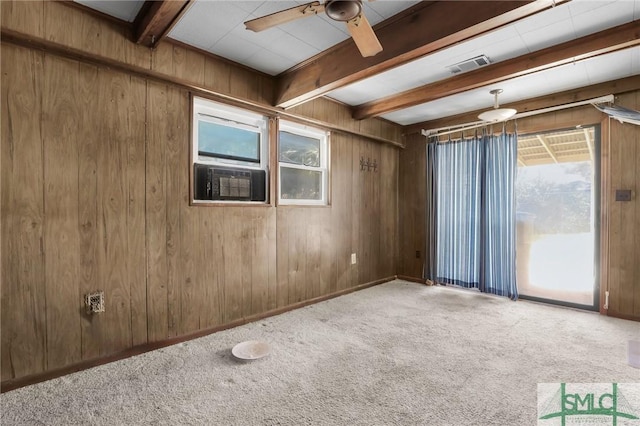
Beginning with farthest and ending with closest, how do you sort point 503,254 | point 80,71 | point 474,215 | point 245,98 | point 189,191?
1. point 474,215
2. point 503,254
3. point 245,98
4. point 189,191
5. point 80,71

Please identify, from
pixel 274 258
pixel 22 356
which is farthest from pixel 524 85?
pixel 22 356

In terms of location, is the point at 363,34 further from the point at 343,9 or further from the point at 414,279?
the point at 414,279

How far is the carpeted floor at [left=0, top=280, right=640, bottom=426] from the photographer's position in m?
1.65

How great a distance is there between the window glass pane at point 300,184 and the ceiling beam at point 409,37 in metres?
0.87

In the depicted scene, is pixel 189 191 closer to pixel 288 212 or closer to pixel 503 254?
pixel 288 212

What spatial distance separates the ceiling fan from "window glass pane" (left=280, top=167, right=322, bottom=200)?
1.83 meters

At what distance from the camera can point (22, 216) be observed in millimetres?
1888

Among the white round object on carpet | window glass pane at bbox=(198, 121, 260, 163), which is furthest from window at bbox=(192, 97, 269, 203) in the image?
the white round object on carpet


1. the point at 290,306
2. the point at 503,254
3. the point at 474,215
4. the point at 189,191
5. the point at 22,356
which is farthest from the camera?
the point at 474,215

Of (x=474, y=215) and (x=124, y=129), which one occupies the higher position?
(x=124, y=129)

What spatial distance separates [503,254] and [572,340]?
1.37m

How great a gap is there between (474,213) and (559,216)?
0.91 m

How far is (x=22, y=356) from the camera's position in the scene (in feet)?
6.16

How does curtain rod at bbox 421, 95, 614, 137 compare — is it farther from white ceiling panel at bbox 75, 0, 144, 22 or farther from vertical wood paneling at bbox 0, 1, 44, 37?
vertical wood paneling at bbox 0, 1, 44, 37
